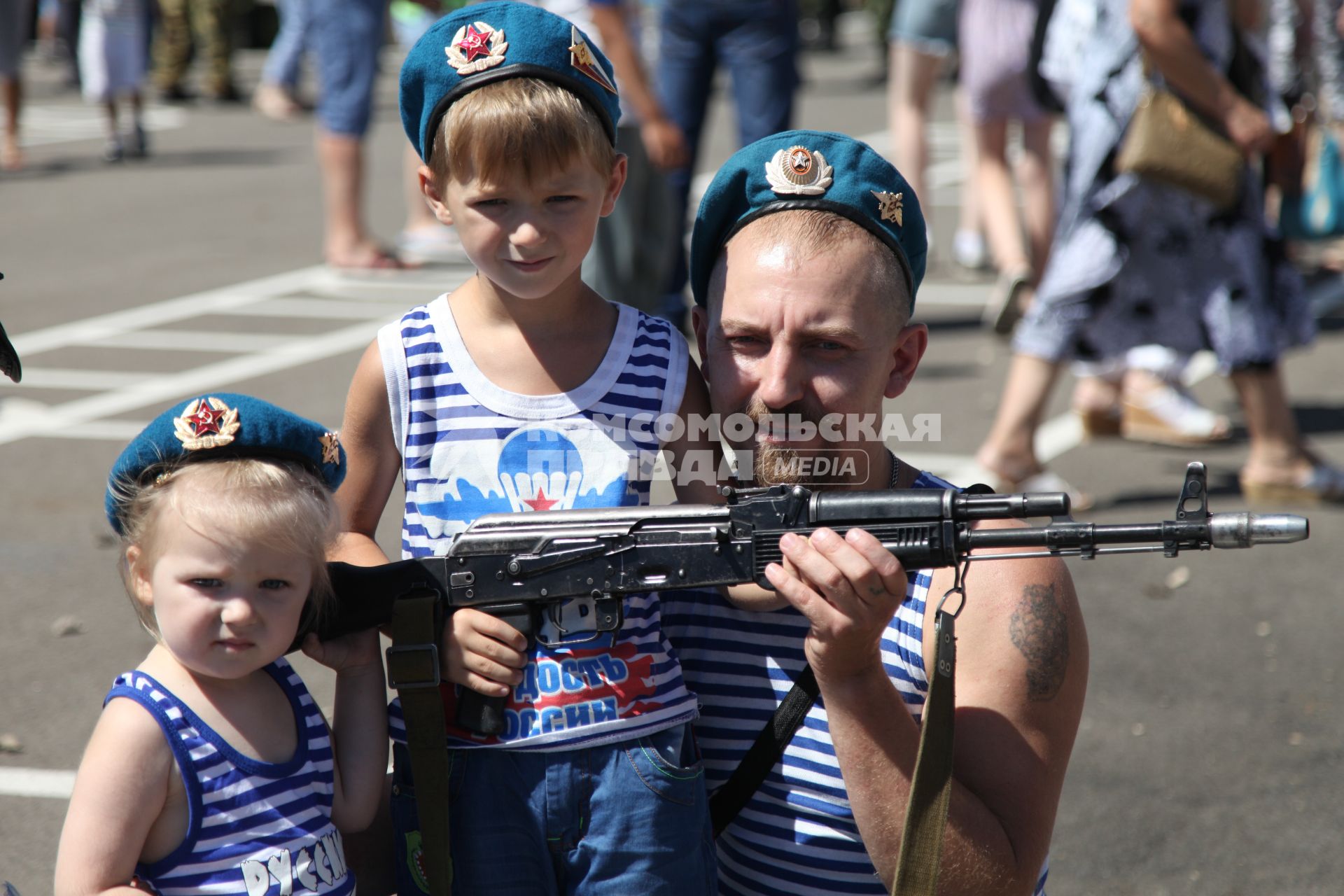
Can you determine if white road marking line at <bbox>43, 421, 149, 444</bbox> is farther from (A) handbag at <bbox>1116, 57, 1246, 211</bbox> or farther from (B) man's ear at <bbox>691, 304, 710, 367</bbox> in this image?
(B) man's ear at <bbox>691, 304, 710, 367</bbox>

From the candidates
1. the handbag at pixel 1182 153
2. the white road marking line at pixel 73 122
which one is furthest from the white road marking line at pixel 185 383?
the white road marking line at pixel 73 122

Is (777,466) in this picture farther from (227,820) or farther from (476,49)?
→ (227,820)

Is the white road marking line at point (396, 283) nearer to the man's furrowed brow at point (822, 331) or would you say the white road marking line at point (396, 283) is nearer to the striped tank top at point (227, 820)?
the man's furrowed brow at point (822, 331)

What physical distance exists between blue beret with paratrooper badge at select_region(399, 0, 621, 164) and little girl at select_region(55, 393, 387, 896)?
0.58 metres

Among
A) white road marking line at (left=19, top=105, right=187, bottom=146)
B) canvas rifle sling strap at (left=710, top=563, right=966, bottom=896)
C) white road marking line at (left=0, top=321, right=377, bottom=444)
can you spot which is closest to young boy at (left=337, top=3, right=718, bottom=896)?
canvas rifle sling strap at (left=710, top=563, right=966, bottom=896)

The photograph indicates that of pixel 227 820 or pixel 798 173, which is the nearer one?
pixel 227 820

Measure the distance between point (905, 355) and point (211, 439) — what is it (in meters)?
1.08

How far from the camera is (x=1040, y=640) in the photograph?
7.38 ft

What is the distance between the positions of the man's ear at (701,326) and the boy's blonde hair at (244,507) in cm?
64

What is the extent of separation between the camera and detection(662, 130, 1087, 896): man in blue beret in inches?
84.7

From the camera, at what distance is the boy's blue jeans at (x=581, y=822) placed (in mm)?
2248

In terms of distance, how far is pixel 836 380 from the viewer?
7.66 ft

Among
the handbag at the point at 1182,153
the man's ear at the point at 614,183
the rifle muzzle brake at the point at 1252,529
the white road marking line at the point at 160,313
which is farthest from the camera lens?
the white road marking line at the point at 160,313

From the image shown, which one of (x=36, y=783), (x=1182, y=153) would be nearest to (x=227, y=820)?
(x=36, y=783)
